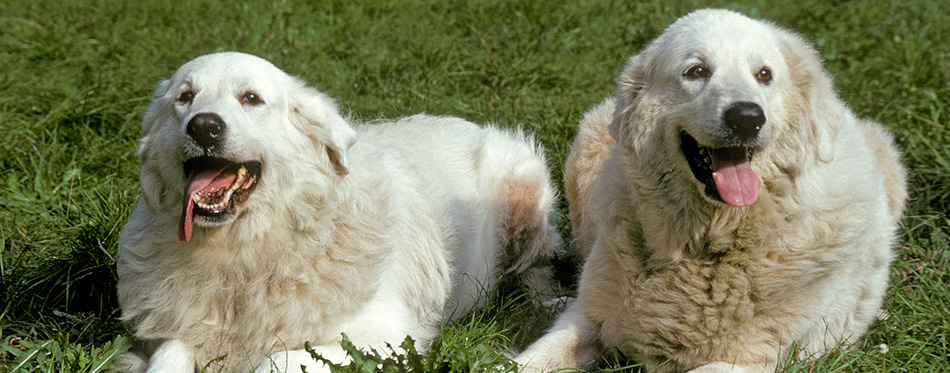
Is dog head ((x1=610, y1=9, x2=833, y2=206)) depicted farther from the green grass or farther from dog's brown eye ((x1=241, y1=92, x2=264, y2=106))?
dog's brown eye ((x1=241, y1=92, x2=264, y2=106))

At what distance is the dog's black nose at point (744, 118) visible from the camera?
2992 millimetres

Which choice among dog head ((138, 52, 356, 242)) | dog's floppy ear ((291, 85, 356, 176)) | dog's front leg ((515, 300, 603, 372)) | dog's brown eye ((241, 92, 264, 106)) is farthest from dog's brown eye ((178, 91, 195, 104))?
dog's front leg ((515, 300, 603, 372))

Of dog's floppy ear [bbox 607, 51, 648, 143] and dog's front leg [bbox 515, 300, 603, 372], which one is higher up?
dog's floppy ear [bbox 607, 51, 648, 143]

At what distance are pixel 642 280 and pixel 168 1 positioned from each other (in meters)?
6.61

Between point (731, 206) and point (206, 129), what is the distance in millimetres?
2019

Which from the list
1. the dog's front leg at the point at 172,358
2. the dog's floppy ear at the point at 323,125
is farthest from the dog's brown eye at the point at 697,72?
the dog's front leg at the point at 172,358

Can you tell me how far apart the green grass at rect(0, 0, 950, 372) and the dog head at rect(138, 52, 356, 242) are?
29.9 inches

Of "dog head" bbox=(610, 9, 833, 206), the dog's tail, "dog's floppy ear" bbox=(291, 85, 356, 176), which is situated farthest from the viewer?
the dog's tail

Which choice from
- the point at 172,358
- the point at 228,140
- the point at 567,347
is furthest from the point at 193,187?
the point at 567,347

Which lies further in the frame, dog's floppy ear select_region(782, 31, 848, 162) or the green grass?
the green grass

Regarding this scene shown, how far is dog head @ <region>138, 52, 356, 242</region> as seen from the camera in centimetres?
304

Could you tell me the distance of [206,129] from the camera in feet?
9.73

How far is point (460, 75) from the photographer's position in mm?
6758

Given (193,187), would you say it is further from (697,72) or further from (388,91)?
(388,91)
